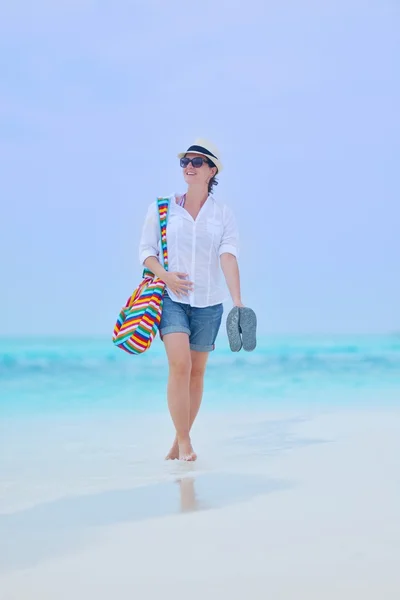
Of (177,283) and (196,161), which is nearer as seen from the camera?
(177,283)

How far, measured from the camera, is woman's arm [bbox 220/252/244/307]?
418 cm

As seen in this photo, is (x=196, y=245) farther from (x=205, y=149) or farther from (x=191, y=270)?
(x=205, y=149)

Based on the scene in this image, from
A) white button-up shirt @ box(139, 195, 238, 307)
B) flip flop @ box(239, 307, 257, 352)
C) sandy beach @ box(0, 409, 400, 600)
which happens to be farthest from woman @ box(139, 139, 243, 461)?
sandy beach @ box(0, 409, 400, 600)

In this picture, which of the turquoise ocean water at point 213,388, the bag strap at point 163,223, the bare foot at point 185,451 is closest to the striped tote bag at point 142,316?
the bag strap at point 163,223

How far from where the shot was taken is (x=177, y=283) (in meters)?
4.03

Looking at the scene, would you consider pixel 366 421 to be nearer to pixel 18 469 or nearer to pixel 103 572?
pixel 18 469

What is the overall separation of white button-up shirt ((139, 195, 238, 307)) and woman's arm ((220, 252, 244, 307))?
30 mm

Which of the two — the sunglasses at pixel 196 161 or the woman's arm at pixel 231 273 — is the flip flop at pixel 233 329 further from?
the sunglasses at pixel 196 161

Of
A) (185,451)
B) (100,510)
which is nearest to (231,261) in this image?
(185,451)

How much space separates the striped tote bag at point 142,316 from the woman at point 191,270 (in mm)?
37

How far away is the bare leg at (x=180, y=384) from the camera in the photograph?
402 centimetres

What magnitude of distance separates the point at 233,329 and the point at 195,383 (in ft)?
1.63

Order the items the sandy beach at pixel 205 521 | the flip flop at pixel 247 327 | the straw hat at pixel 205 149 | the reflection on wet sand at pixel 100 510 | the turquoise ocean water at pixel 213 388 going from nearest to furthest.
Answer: the sandy beach at pixel 205 521, the reflection on wet sand at pixel 100 510, the flip flop at pixel 247 327, the straw hat at pixel 205 149, the turquoise ocean water at pixel 213 388

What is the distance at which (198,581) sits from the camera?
7.34 ft
